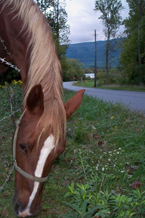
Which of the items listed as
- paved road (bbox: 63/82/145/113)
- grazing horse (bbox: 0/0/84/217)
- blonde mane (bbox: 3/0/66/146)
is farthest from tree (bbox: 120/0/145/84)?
grazing horse (bbox: 0/0/84/217)

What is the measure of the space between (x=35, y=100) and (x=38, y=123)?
0.59ft

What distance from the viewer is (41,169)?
139 cm

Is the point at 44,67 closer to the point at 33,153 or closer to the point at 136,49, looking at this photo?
the point at 33,153

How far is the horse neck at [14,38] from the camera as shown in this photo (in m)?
2.14

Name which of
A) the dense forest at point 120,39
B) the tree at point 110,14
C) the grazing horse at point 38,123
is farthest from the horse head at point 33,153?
the tree at point 110,14

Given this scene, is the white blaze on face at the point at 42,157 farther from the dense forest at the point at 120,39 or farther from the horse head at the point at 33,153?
the dense forest at the point at 120,39

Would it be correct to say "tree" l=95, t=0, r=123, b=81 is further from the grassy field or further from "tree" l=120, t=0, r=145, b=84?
the grassy field

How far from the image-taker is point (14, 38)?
2.24 m

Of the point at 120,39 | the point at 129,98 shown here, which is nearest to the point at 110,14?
the point at 120,39

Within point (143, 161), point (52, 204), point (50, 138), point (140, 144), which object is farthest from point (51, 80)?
point (140, 144)

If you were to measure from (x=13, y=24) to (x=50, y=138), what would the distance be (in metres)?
1.58

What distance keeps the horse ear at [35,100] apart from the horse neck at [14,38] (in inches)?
28.1

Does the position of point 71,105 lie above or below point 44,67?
below

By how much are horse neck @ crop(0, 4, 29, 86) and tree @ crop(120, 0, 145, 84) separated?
18822 millimetres
